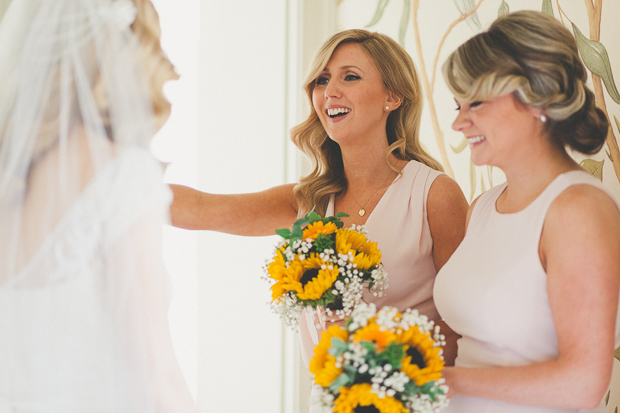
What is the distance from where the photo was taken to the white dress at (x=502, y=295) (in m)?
1.52

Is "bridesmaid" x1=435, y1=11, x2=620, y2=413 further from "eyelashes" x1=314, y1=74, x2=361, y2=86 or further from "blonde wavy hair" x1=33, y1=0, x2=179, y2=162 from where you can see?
"blonde wavy hair" x1=33, y1=0, x2=179, y2=162

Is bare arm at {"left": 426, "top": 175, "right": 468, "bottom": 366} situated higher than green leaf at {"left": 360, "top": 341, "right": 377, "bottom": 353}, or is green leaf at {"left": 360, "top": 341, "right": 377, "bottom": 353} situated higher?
bare arm at {"left": 426, "top": 175, "right": 468, "bottom": 366}

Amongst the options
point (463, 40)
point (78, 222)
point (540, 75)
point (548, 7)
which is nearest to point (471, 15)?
point (463, 40)

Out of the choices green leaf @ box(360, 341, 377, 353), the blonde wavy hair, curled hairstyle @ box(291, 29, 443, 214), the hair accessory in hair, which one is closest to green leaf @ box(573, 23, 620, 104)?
curled hairstyle @ box(291, 29, 443, 214)

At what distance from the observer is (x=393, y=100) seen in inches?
93.8

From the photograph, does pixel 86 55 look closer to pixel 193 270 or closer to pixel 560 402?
pixel 560 402

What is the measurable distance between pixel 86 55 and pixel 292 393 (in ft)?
8.90

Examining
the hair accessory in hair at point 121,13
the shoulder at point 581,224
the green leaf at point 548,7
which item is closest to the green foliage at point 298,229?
the shoulder at point 581,224

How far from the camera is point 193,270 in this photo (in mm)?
3648

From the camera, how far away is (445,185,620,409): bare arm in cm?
136

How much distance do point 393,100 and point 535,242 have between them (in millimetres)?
1073

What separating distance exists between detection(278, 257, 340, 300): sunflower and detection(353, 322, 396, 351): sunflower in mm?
367

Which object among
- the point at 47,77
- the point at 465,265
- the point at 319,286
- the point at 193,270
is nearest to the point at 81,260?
the point at 47,77

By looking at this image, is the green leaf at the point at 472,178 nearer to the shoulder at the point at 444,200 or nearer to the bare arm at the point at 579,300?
the shoulder at the point at 444,200
